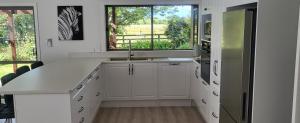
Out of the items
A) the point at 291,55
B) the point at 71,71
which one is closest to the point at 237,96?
the point at 291,55

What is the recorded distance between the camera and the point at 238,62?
2.32m

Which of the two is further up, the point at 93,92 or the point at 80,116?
the point at 93,92

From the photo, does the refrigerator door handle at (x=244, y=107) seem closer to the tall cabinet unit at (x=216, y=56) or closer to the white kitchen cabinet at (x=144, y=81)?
the tall cabinet unit at (x=216, y=56)

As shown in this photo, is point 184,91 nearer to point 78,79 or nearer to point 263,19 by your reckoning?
point 78,79

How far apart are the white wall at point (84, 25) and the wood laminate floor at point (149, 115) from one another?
131 cm

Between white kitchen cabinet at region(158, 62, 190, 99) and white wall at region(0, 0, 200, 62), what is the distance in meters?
1.25

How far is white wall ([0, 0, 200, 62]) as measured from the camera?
516 cm

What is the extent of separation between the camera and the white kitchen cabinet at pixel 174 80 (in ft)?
16.0

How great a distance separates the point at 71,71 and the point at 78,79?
65 centimetres

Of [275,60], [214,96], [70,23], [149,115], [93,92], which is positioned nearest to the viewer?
[275,60]

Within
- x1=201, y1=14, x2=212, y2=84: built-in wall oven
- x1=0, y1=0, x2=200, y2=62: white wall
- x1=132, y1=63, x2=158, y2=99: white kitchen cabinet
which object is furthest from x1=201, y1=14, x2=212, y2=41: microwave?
x1=0, y1=0, x2=200, y2=62: white wall

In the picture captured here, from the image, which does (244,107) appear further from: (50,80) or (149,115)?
(149,115)

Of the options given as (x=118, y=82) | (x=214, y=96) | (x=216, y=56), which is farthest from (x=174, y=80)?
(x=216, y=56)

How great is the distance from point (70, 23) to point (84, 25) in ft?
0.83
